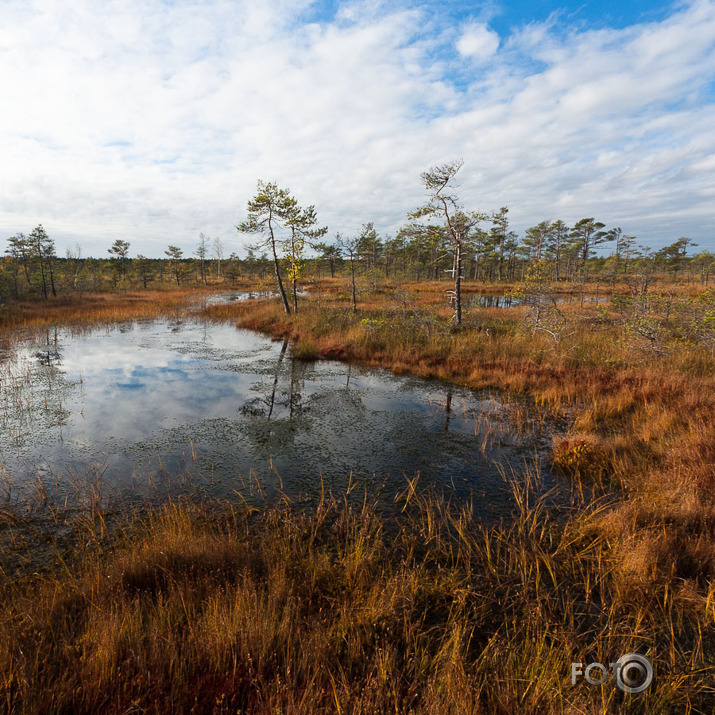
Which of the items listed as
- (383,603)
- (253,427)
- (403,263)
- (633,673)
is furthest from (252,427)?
(403,263)

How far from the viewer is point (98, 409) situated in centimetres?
945

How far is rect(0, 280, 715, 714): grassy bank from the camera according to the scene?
237cm

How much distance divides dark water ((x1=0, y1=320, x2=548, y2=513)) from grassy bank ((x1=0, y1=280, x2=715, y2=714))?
36.4 inches

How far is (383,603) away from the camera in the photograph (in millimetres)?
3189

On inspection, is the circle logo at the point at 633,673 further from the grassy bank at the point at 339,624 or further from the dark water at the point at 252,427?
the dark water at the point at 252,427

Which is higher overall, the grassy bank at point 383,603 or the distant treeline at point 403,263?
the distant treeline at point 403,263

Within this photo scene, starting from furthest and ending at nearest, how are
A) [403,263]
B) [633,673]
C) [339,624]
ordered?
[403,263], [339,624], [633,673]

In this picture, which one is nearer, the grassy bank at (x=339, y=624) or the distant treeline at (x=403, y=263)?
the grassy bank at (x=339, y=624)

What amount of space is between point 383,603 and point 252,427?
6038 millimetres

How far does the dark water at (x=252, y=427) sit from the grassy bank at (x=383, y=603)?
926 millimetres

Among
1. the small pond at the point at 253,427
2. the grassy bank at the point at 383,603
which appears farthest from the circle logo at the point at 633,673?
the small pond at the point at 253,427

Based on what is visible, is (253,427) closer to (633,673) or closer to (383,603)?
(383,603)

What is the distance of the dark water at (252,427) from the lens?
6.37 meters

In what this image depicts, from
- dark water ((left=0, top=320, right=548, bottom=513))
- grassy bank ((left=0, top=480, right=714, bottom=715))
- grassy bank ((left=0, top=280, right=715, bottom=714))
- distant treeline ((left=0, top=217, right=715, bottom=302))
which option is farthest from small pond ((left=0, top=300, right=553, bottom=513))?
distant treeline ((left=0, top=217, right=715, bottom=302))
